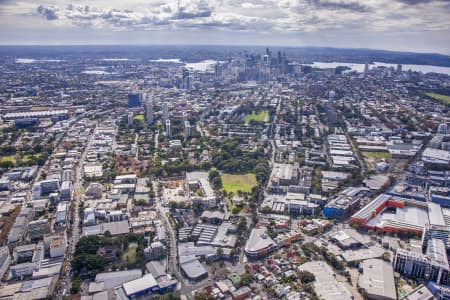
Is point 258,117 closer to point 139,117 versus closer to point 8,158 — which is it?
point 139,117

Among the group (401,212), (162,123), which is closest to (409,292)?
(401,212)

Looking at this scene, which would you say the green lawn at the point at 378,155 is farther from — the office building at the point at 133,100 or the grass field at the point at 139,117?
the office building at the point at 133,100

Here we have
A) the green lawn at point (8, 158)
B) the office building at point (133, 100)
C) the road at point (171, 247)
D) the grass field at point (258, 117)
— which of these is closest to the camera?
the road at point (171, 247)

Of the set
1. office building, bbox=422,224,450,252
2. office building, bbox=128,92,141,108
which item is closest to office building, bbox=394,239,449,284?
office building, bbox=422,224,450,252

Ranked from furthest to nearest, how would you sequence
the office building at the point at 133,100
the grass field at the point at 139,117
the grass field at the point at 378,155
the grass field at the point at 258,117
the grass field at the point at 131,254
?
the office building at the point at 133,100 → the grass field at the point at 258,117 → the grass field at the point at 139,117 → the grass field at the point at 378,155 → the grass field at the point at 131,254

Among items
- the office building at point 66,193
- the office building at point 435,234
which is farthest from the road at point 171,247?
the office building at point 435,234

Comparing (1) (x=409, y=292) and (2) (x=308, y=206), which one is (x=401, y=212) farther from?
(1) (x=409, y=292)

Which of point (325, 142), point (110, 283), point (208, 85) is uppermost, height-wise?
point (208, 85)
